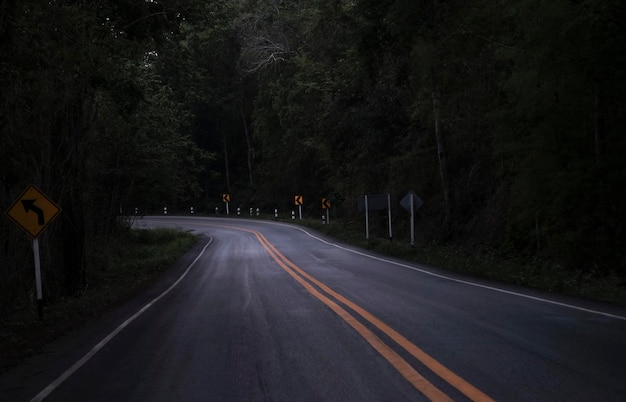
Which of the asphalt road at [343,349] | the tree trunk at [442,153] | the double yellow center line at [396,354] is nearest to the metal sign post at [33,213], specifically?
the asphalt road at [343,349]

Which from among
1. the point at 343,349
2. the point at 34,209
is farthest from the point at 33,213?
the point at 343,349

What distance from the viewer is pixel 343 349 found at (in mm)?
7930

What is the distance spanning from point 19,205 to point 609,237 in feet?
47.6

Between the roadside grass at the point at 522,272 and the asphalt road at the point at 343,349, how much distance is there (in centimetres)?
92

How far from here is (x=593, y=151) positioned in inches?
680

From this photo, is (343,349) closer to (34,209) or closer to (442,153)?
(34,209)

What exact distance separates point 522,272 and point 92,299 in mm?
10879

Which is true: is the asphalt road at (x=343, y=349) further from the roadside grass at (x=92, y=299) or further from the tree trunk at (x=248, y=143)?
the tree trunk at (x=248, y=143)

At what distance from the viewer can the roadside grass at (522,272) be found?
13242 millimetres

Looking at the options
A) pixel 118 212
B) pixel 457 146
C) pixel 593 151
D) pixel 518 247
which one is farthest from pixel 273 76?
pixel 593 151

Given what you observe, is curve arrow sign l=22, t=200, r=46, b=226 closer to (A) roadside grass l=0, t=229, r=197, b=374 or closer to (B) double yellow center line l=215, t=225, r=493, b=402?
(A) roadside grass l=0, t=229, r=197, b=374

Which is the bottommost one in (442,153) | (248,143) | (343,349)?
(343,349)

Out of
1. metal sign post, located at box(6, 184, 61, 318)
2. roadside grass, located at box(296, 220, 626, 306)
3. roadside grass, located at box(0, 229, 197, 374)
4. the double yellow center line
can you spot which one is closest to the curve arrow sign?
metal sign post, located at box(6, 184, 61, 318)

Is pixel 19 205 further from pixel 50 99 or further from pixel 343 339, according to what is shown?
pixel 343 339
